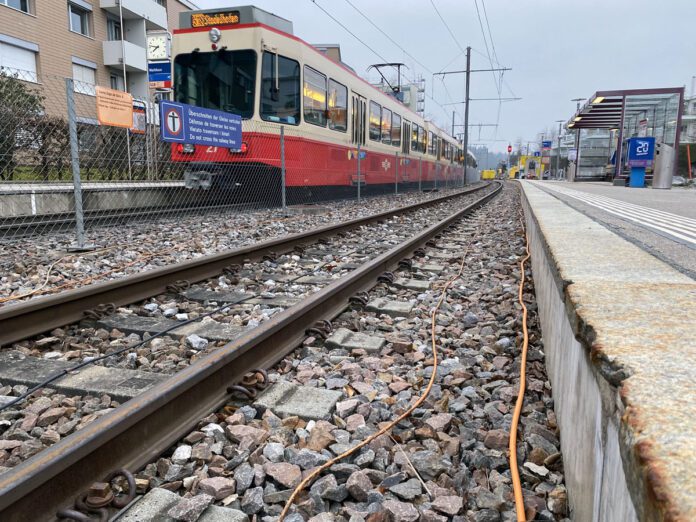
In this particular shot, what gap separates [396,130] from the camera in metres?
19.0

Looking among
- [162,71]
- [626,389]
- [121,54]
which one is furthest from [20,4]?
[626,389]

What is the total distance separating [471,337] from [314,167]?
9625 millimetres

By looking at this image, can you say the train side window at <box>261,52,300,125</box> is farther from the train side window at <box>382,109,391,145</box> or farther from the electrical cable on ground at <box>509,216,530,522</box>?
the electrical cable on ground at <box>509,216,530,522</box>

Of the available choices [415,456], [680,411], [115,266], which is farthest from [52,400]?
[115,266]

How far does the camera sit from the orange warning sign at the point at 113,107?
24.3 ft

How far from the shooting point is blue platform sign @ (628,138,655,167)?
21438mm

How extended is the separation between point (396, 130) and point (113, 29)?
65.9ft

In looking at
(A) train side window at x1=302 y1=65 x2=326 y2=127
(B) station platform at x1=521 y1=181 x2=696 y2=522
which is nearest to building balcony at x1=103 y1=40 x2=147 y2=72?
(A) train side window at x1=302 y1=65 x2=326 y2=127

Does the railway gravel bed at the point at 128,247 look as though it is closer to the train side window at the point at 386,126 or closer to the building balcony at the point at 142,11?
the train side window at the point at 386,126

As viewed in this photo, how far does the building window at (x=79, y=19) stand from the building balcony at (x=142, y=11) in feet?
4.11

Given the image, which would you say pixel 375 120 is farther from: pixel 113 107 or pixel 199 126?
pixel 113 107

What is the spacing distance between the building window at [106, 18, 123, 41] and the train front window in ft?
73.5

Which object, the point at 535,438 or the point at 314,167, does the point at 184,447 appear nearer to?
the point at 535,438

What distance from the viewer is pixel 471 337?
11.6 ft
